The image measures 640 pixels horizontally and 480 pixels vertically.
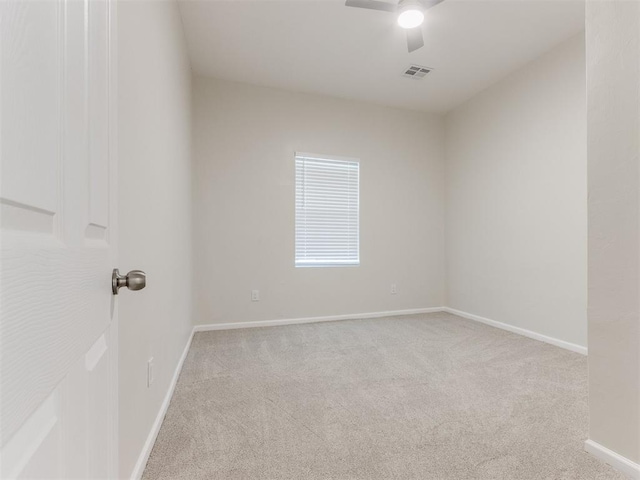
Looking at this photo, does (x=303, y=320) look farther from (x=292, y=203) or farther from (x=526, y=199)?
(x=526, y=199)

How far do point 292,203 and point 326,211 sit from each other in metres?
0.44

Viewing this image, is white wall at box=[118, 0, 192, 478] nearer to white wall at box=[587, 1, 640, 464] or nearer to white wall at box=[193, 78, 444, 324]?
white wall at box=[193, 78, 444, 324]

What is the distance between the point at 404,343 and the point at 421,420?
1299mm

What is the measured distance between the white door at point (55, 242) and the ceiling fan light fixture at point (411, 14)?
205 centimetres

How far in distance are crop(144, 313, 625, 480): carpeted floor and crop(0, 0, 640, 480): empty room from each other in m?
0.02

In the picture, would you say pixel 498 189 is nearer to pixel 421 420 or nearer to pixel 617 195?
pixel 617 195

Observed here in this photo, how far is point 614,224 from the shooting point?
4.36ft

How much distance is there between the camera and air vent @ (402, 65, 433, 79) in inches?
127

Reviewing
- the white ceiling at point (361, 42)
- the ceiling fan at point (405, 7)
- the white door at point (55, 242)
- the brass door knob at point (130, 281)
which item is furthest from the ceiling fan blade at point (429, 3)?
the brass door knob at point (130, 281)

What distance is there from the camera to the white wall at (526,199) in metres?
2.77

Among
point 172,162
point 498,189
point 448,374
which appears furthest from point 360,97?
point 448,374

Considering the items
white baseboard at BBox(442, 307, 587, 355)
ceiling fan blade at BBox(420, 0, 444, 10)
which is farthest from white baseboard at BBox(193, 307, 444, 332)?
ceiling fan blade at BBox(420, 0, 444, 10)

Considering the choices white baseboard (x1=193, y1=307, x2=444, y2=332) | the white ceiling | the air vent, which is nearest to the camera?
the white ceiling

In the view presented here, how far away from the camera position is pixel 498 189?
350 centimetres
